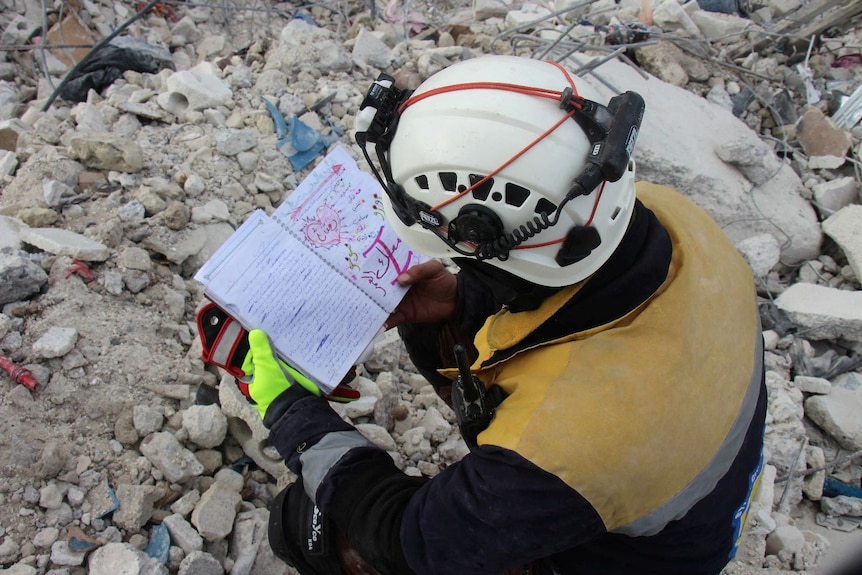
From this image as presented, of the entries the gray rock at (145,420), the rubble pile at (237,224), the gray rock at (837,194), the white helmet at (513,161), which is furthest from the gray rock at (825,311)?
the gray rock at (145,420)

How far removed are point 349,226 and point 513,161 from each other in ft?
3.04

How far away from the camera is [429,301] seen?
2.47 m

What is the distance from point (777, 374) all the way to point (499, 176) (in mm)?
2408

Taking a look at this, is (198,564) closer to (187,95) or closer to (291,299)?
(291,299)

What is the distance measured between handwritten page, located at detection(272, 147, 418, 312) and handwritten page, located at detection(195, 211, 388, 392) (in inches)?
2.3

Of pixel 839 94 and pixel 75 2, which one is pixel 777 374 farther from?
pixel 75 2

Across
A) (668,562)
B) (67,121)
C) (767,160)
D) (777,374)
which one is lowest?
(777,374)

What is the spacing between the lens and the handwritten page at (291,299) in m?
2.00

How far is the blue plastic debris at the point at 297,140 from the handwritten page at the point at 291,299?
69.7 inches

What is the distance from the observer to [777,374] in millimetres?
3164

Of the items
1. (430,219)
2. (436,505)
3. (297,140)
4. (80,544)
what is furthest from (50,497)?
(297,140)

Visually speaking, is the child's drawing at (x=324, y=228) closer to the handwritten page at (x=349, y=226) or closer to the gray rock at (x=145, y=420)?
the handwritten page at (x=349, y=226)

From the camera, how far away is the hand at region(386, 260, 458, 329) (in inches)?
95.5

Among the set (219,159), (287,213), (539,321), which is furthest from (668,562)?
(219,159)
